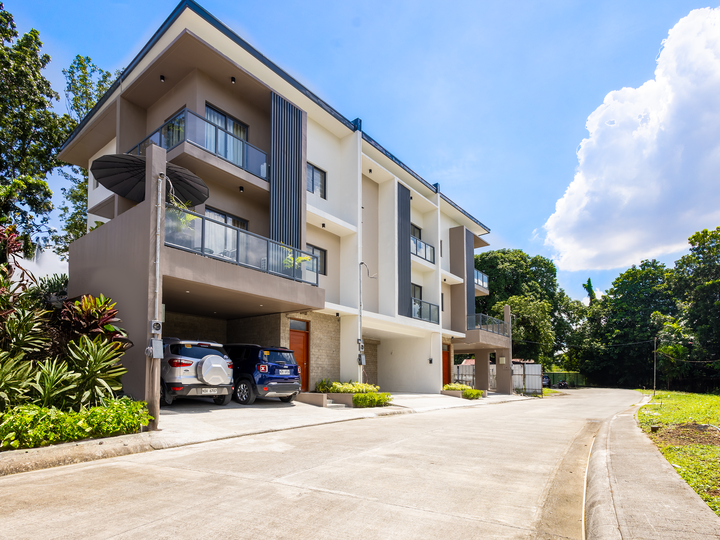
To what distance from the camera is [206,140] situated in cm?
1458

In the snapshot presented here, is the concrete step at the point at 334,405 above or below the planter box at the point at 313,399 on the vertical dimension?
below

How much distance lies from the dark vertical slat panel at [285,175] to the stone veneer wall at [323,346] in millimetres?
3125

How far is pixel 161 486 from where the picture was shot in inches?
220

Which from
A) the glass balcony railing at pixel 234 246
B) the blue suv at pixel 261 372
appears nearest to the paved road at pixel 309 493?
the blue suv at pixel 261 372

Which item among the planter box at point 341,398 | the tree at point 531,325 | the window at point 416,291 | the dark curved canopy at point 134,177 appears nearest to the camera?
the dark curved canopy at point 134,177

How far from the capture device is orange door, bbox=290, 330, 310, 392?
18.2 metres

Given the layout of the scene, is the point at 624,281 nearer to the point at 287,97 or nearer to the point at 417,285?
the point at 417,285

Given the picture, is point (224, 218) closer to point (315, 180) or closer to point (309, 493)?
point (315, 180)

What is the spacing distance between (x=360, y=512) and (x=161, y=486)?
2.41 meters

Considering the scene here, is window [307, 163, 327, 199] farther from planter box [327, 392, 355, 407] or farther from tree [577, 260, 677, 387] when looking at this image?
tree [577, 260, 677, 387]

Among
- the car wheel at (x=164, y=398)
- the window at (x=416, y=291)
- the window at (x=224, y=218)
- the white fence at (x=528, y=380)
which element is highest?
the window at (x=224, y=218)

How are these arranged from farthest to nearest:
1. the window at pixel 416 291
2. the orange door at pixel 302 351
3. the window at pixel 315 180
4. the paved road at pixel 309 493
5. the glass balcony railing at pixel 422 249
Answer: the window at pixel 416 291
the glass balcony railing at pixel 422 249
the window at pixel 315 180
the orange door at pixel 302 351
the paved road at pixel 309 493

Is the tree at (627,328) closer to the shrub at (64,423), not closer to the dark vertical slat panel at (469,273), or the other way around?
the dark vertical slat panel at (469,273)

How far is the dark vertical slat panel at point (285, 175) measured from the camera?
1631cm
